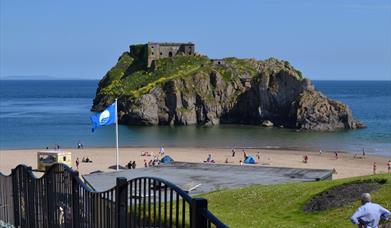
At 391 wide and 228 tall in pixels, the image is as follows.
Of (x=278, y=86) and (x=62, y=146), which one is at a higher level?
(x=278, y=86)

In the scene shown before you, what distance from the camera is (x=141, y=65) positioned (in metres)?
162

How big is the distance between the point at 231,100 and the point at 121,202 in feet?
379

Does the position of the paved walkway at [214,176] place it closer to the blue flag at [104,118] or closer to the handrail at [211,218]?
the blue flag at [104,118]

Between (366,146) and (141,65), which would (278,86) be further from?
(141,65)

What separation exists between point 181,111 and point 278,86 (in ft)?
63.8

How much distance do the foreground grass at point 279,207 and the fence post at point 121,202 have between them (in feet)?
28.7

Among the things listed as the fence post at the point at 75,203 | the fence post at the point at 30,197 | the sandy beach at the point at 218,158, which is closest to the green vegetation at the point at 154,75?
the sandy beach at the point at 218,158

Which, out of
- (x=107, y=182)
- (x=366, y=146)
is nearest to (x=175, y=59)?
(x=366, y=146)

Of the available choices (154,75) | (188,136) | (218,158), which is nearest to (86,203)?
(218,158)

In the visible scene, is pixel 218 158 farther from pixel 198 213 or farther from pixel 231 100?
pixel 198 213

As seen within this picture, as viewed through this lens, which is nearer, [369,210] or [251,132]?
[369,210]

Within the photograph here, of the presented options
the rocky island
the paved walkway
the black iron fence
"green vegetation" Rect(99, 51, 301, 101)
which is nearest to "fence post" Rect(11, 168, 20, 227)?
the black iron fence

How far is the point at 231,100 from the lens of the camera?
402 ft

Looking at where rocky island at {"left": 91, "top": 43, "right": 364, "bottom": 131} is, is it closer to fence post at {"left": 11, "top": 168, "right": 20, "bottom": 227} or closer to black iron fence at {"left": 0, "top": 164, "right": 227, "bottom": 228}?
fence post at {"left": 11, "top": 168, "right": 20, "bottom": 227}
